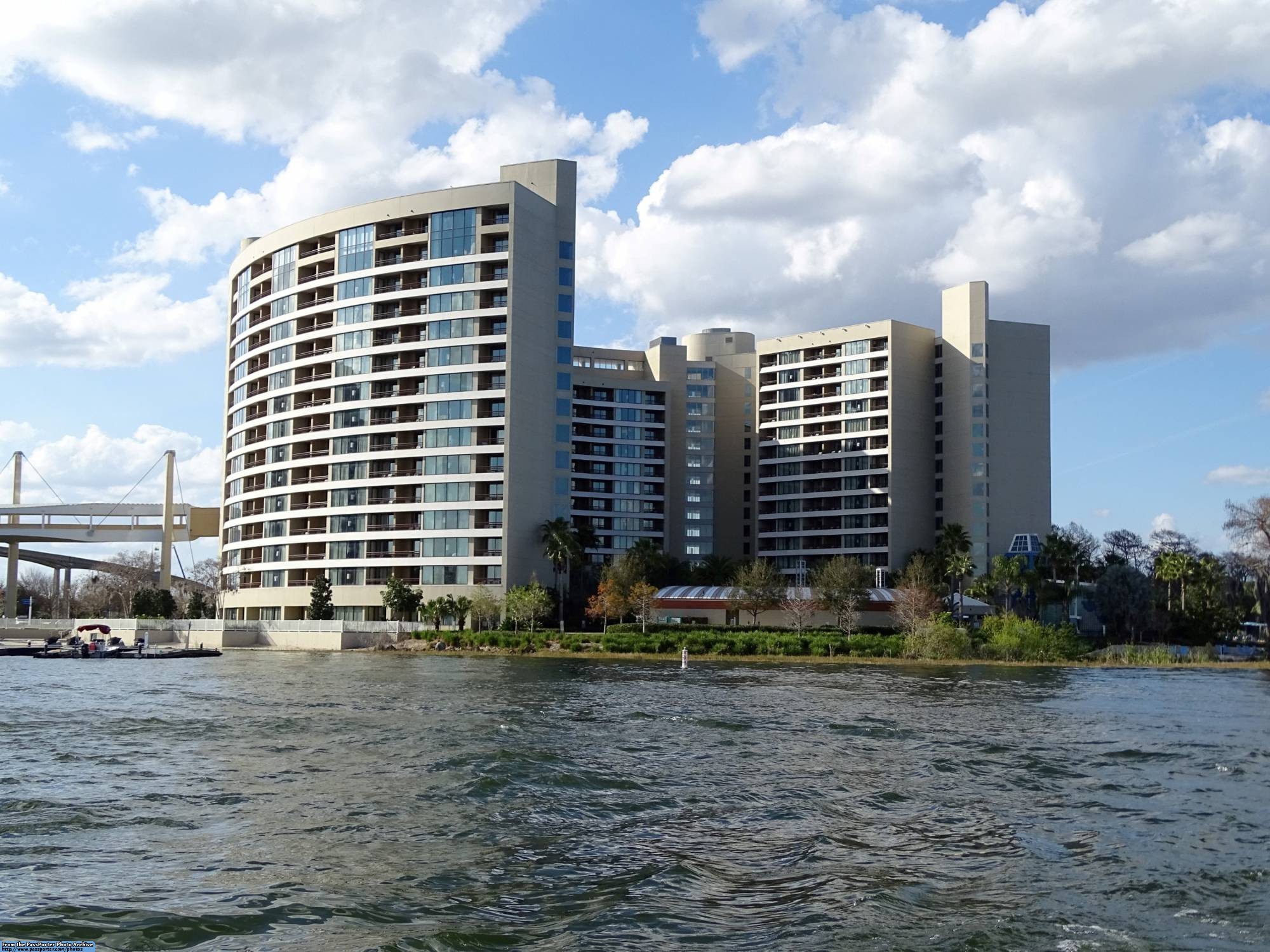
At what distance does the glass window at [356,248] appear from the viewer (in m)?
134

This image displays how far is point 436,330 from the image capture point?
129m

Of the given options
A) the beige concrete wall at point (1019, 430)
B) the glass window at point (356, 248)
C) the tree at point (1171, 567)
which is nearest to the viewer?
the tree at point (1171, 567)

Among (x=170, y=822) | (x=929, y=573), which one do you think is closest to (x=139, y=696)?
(x=170, y=822)

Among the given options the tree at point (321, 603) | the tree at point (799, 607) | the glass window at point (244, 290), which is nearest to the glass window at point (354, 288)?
the glass window at point (244, 290)

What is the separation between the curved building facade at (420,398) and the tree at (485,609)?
16.0 feet

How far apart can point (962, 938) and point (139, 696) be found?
159 ft

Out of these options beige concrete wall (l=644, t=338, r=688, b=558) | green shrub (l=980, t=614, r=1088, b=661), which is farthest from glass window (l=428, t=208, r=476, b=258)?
green shrub (l=980, t=614, r=1088, b=661)

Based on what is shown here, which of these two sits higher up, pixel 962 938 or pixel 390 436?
pixel 390 436

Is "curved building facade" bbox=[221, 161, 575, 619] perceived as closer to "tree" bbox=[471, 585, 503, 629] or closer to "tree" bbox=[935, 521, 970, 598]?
"tree" bbox=[471, 585, 503, 629]

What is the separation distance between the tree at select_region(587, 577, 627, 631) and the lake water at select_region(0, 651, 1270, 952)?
75.0 metres

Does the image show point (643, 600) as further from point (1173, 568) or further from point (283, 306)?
point (283, 306)

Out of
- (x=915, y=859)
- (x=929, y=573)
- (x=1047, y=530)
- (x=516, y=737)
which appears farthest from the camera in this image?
(x=1047, y=530)

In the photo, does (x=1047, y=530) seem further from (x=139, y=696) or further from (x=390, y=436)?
(x=139, y=696)

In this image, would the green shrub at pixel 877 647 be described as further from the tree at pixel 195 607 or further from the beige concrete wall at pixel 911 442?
the tree at pixel 195 607
